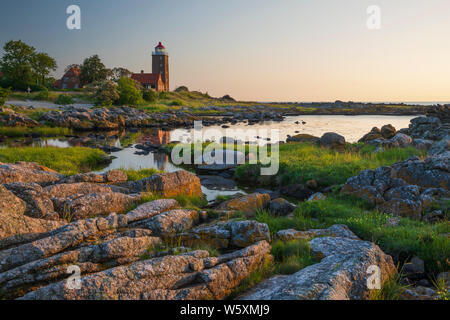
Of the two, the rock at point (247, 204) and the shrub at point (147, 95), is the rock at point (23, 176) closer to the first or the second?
the rock at point (247, 204)

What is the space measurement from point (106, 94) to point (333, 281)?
86313mm

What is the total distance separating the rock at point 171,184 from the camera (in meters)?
12.0

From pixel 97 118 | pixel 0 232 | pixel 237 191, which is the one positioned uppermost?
pixel 97 118

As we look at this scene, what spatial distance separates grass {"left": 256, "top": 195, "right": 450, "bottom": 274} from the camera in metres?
7.82

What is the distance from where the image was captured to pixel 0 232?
5.93 meters

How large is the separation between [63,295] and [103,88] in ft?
290

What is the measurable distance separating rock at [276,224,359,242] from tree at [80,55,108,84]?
364 ft

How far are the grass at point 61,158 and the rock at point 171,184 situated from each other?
386 inches

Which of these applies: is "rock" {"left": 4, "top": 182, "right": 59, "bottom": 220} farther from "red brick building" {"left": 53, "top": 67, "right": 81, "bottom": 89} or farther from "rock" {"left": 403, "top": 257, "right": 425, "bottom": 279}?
"red brick building" {"left": 53, "top": 67, "right": 81, "bottom": 89}

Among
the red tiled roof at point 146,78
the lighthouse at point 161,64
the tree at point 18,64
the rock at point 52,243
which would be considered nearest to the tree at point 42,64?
the tree at point 18,64

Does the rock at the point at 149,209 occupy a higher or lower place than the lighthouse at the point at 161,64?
lower

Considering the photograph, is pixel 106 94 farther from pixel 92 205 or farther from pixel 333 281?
pixel 333 281
